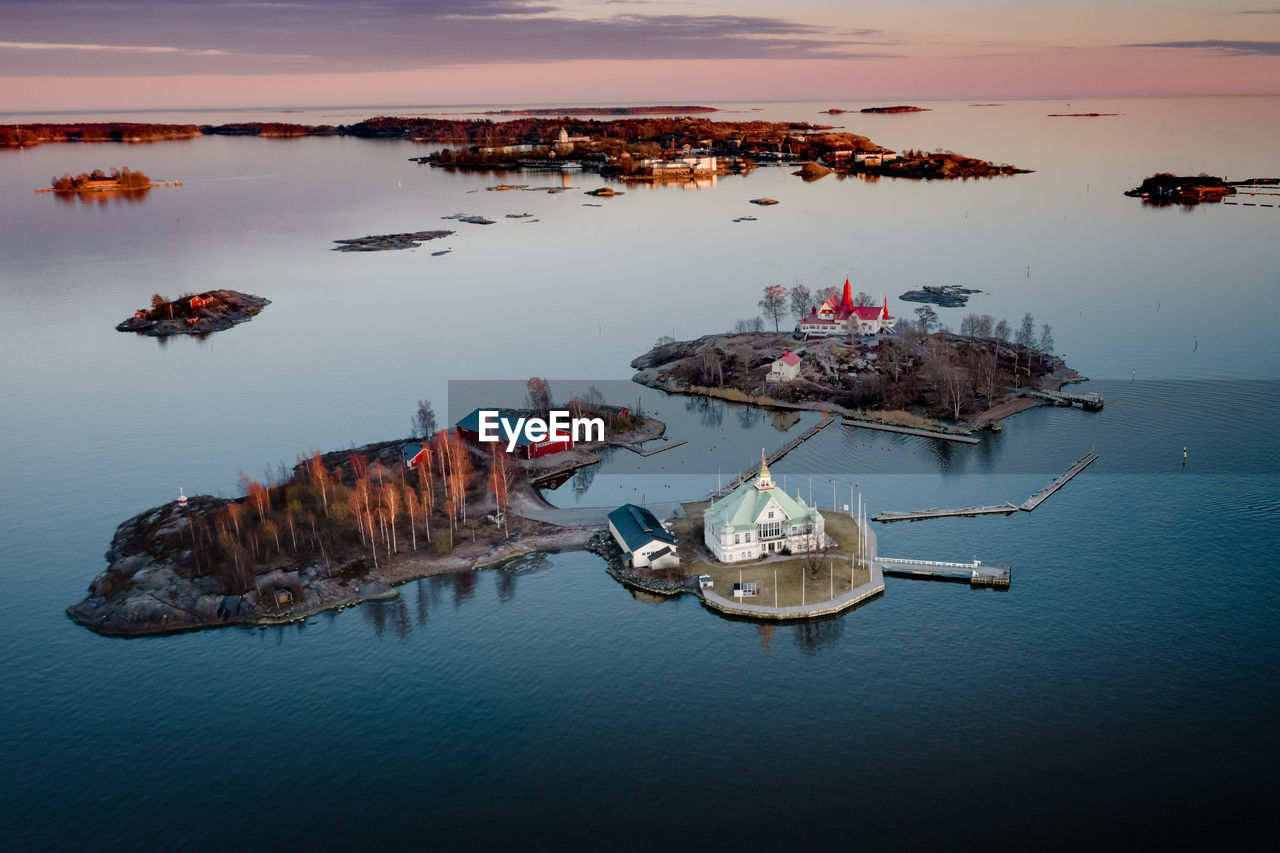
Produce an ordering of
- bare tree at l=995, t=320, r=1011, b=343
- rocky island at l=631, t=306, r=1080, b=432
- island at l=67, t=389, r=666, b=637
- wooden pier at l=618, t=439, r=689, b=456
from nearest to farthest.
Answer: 1. island at l=67, t=389, r=666, b=637
2. wooden pier at l=618, t=439, r=689, b=456
3. rocky island at l=631, t=306, r=1080, b=432
4. bare tree at l=995, t=320, r=1011, b=343

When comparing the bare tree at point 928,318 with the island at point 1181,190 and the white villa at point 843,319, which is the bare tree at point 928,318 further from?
the island at point 1181,190

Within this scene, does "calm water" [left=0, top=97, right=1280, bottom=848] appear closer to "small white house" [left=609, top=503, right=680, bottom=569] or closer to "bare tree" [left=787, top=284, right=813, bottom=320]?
"small white house" [left=609, top=503, right=680, bottom=569]

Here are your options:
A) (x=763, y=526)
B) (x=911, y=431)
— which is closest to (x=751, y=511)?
(x=763, y=526)

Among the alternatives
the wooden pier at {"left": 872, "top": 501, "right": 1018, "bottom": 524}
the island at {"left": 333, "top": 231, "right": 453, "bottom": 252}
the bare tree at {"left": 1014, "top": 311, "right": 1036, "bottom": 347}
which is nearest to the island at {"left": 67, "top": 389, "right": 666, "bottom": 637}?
the wooden pier at {"left": 872, "top": 501, "right": 1018, "bottom": 524}

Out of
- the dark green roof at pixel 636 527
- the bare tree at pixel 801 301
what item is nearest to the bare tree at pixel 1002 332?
the bare tree at pixel 801 301

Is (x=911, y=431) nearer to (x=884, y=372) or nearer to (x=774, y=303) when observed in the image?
(x=884, y=372)

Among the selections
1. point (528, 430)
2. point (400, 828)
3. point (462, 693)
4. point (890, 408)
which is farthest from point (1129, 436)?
point (400, 828)
